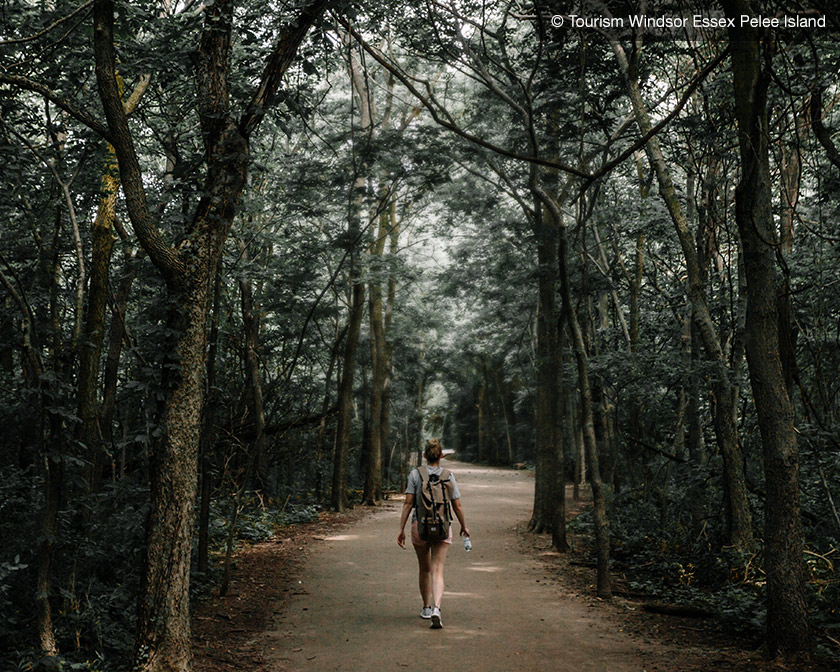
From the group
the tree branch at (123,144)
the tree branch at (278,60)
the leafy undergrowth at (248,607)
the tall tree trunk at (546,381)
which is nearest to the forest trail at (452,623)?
the leafy undergrowth at (248,607)

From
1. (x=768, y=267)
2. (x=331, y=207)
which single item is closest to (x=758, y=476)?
(x=768, y=267)

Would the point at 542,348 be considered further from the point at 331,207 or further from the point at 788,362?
the point at 788,362

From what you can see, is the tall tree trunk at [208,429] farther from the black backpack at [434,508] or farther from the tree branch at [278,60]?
the black backpack at [434,508]

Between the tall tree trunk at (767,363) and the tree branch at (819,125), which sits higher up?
the tree branch at (819,125)

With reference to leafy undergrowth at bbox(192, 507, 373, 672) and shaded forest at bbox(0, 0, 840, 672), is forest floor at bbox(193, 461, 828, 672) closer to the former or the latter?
leafy undergrowth at bbox(192, 507, 373, 672)

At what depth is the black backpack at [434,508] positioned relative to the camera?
6793 millimetres

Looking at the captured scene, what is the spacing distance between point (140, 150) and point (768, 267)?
928cm

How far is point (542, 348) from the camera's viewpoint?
14.8 m

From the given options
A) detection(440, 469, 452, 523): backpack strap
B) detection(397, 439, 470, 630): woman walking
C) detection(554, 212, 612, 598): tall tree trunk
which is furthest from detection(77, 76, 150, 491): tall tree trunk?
detection(554, 212, 612, 598): tall tree trunk

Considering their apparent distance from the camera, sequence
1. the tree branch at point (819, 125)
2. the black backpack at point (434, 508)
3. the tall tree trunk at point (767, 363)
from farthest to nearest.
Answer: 1. the black backpack at point (434, 508)
2. the tree branch at point (819, 125)
3. the tall tree trunk at point (767, 363)

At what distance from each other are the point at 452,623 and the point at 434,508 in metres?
1.37

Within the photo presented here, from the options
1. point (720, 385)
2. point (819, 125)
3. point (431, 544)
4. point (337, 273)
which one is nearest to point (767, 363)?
point (720, 385)

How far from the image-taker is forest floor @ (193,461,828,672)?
18.8ft

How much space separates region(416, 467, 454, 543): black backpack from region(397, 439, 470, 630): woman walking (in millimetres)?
15
